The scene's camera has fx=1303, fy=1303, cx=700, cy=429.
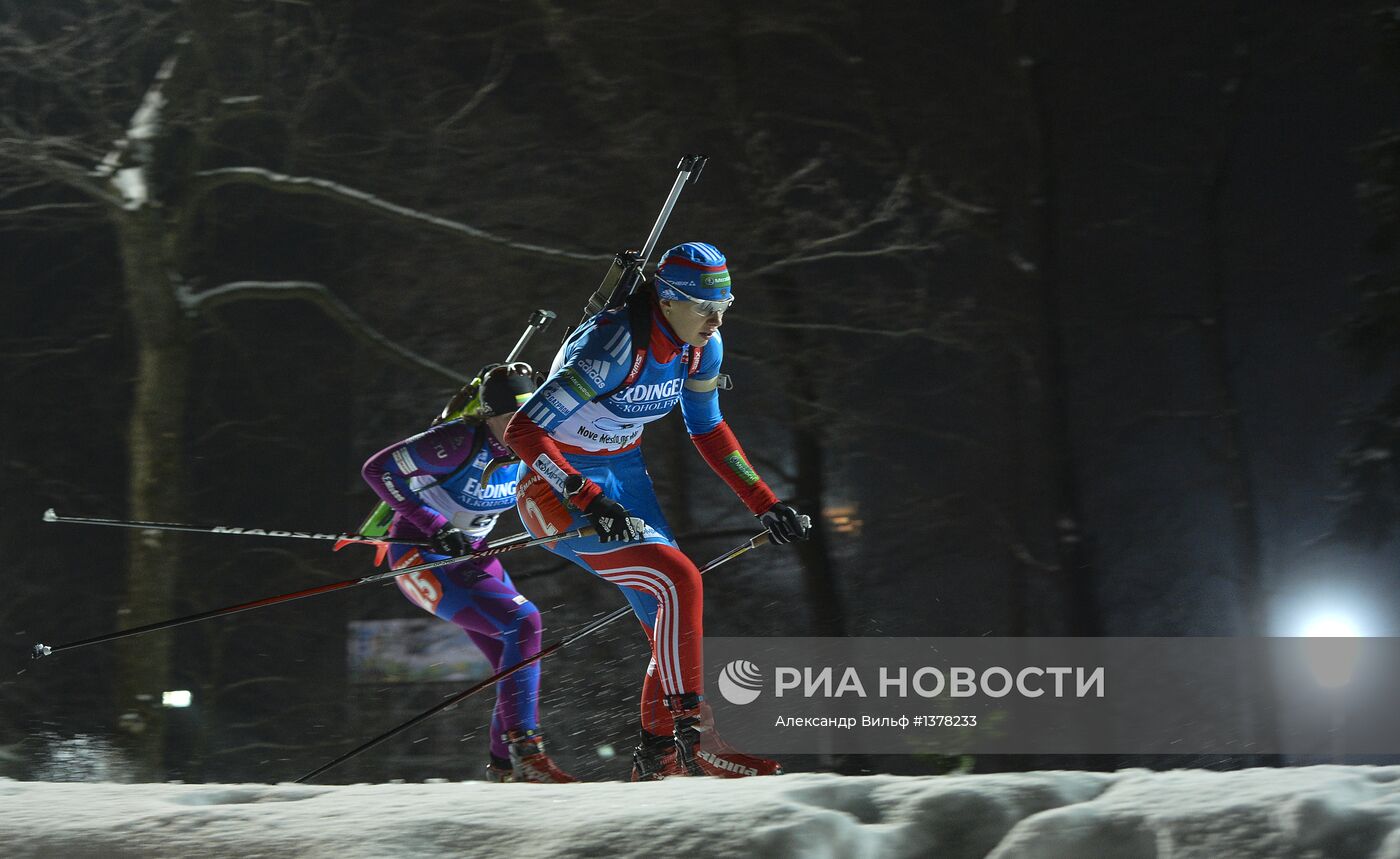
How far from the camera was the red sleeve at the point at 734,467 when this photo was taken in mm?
3576

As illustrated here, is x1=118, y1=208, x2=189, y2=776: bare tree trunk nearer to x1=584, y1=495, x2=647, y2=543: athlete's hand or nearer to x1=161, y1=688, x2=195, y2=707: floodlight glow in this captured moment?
x1=161, y1=688, x2=195, y2=707: floodlight glow

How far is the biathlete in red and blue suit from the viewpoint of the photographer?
3.33 meters

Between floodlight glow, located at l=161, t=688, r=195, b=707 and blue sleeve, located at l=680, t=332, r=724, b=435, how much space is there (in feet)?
11.8

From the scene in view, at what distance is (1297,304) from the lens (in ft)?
17.5

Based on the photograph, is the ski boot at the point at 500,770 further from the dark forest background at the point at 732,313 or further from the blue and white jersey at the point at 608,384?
the dark forest background at the point at 732,313

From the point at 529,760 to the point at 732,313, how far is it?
2.41 metres

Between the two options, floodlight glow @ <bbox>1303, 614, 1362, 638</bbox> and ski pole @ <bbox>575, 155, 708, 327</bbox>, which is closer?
ski pole @ <bbox>575, 155, 708, 327</bbox>

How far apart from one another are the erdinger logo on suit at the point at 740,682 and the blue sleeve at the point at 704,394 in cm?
148

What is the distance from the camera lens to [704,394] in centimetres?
365

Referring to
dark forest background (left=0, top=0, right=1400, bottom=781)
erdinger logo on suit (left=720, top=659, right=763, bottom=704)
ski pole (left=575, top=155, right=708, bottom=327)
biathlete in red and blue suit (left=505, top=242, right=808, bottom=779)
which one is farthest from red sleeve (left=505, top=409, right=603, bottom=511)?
dark forest background (left=0, top=0, right=1400, bottom=781)

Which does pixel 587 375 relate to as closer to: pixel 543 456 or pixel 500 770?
pixel 543 456

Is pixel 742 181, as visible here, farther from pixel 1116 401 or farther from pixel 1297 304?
pixel 1297 304

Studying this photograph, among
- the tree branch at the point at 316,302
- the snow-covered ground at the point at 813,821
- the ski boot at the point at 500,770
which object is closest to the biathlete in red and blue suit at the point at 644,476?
the snow-covered ground at the point at 813,821

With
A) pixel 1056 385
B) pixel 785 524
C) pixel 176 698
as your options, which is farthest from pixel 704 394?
pixel 176 698
